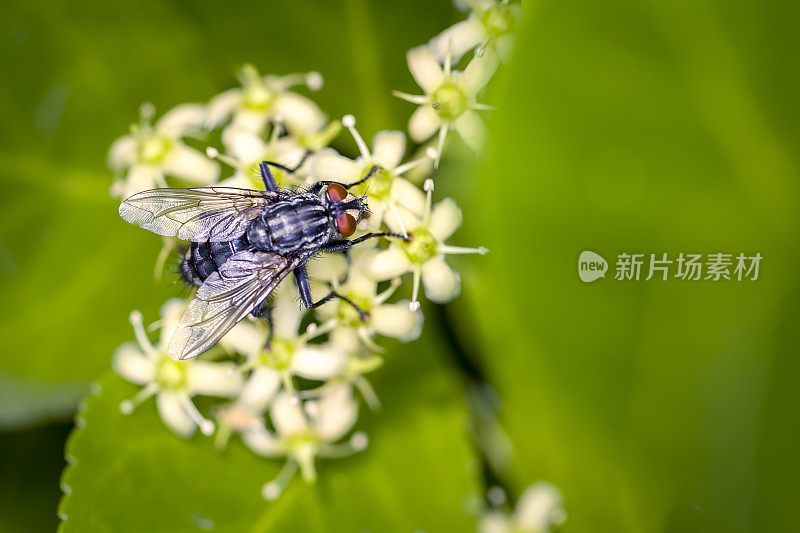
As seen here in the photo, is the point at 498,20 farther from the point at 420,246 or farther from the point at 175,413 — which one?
the point at 175,413

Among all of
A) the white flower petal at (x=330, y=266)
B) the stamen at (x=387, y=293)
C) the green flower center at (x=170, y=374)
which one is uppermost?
the white flower petal at (x=330, y=266)

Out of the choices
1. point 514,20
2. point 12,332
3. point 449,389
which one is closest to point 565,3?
point 514,20

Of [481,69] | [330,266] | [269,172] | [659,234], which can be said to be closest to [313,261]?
[330,266]

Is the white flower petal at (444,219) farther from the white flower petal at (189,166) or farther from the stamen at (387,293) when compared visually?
the white flower petal at (189,166)

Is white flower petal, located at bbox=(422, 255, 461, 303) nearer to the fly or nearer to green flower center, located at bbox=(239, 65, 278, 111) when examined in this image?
the fly

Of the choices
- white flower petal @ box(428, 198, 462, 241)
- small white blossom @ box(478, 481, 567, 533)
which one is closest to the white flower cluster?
white flower petal @ box(428, 198, 462, 241)

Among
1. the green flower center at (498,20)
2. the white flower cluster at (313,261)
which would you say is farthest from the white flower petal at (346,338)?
the green flower center at (498,20)

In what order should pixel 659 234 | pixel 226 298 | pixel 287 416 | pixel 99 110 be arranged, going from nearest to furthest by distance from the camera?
pixel 659 234
pixel 226 298
pixel 287 416
pixel 99 110
